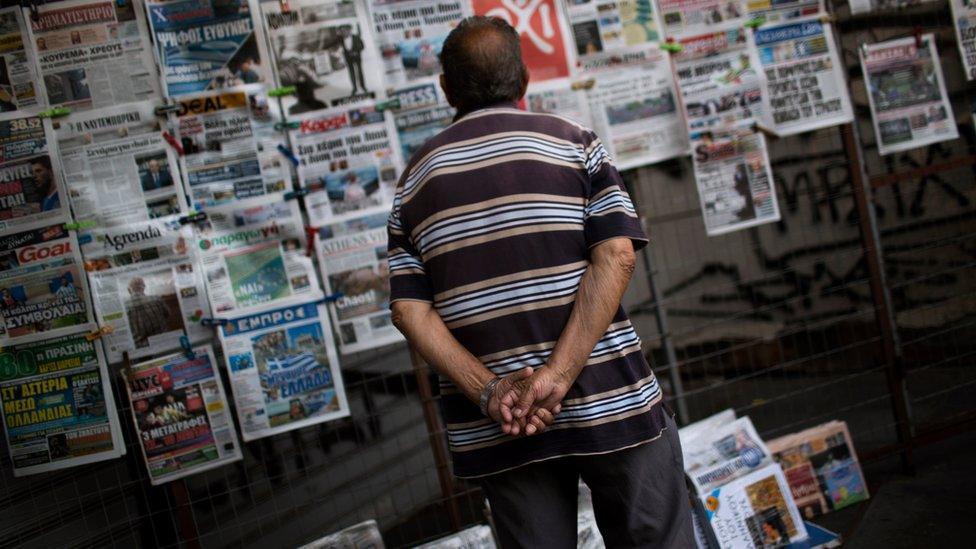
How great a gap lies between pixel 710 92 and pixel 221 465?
257 centimetres

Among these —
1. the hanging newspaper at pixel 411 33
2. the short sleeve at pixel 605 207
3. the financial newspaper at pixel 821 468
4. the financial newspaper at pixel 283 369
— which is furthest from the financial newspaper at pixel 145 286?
the financial newspaper at pixel 821 468

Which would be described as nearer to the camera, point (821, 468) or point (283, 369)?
point (283, 369)

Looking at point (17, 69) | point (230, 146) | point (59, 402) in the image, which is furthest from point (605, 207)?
point (17, 69)

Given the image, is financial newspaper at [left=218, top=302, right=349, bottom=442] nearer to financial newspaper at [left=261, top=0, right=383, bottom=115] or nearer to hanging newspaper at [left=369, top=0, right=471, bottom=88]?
financial newspaper at [left=261, top=0, right=383, bottom=115]

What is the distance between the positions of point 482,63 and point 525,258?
0.50 metres

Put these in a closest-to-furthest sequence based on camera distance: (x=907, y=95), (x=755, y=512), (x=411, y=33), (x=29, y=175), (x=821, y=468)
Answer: (x=29, y=175)
(x=755, y=512)
(x=411, y=33)
(x=821, y=468)
(x=907, y=95)

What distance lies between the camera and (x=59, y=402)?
10.2 feet

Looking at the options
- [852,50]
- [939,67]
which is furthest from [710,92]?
[939,67]

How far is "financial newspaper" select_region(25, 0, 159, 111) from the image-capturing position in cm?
310

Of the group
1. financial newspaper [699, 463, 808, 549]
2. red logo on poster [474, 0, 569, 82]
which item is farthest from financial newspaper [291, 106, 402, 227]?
financial newspaper [699, 463, 808, 549]

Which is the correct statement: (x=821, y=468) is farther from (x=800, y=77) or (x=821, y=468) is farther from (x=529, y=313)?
(x=529, y=313)

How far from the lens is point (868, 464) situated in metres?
4.04

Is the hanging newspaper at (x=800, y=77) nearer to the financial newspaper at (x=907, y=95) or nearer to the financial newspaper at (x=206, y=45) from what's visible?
the financial newspaper at (x=907, y=95)

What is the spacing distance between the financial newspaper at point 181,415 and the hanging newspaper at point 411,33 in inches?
52.8
